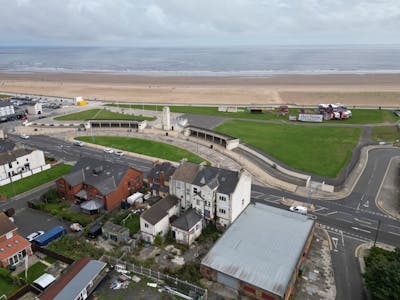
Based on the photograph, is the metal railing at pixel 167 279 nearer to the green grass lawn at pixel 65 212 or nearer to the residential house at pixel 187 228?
the residential house at pixel 187 228

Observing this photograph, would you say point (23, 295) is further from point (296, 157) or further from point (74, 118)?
point (74, 118)

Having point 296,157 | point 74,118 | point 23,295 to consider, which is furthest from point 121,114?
point 23,295

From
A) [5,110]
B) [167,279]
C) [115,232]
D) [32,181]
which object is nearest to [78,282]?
[167,279]

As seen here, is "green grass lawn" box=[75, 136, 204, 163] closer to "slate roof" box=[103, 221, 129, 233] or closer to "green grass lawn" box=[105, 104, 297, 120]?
"slate roof" box=[103, 221, 129, 233]

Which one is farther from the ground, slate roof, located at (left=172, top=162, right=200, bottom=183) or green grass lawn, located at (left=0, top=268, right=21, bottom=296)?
slate roof, located at (left=172, top=162, right=200, bottom=183)

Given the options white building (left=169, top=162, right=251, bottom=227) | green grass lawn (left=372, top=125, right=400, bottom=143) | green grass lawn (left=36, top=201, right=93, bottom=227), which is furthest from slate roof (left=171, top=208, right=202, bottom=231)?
green grass lawn (left=372, top=125, right=400, bottom=143)
